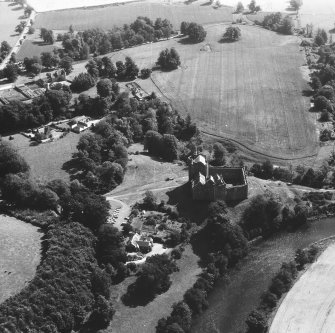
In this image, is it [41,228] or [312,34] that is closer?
[41,228]

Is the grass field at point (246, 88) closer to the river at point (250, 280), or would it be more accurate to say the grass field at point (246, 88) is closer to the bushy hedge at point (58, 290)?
the river at point (250, 280)

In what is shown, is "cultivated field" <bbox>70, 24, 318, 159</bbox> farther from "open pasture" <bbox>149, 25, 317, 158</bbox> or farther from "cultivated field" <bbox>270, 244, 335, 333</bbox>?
"cultivated field" <bbox>270, 244, 335, 333</bbox>

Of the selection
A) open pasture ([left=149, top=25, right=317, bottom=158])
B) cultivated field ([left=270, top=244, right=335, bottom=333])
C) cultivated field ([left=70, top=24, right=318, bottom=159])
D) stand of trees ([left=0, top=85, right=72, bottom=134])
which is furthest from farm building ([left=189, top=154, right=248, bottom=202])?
stand of trees ([left=0, top=85, right=72, bottom=134])

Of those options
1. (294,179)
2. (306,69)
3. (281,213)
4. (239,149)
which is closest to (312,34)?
(306,69)

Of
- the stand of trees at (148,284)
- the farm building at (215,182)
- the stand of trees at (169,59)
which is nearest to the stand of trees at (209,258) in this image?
the farm building at (215,182)

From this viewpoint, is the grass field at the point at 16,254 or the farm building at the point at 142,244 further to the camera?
the farm building at the point at 142,244

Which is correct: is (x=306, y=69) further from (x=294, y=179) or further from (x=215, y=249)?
(x=215, y=249)
